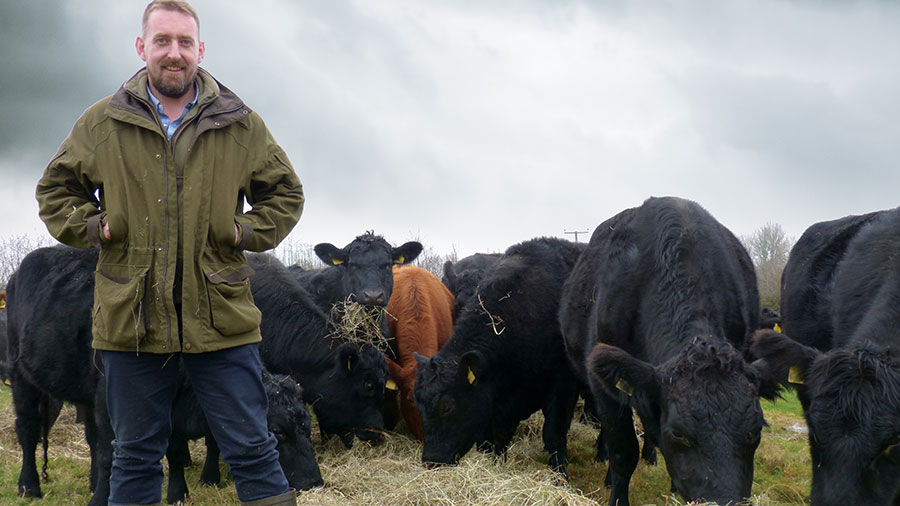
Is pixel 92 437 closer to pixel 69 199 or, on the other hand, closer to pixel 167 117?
pixel 69 199

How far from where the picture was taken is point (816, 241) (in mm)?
7152

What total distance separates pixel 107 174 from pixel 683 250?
3.88 metres

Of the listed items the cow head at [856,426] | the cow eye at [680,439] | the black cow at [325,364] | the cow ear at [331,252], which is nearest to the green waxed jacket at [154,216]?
the cow eye at [680,439]

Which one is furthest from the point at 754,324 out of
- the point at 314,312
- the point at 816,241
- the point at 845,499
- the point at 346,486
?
the point at 314,312

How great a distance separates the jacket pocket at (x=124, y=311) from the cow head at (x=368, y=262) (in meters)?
4.56

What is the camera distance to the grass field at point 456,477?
531 centimetres

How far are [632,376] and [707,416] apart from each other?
564mm

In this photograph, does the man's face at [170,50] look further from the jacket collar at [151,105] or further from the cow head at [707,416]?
the cow head at [707,416]

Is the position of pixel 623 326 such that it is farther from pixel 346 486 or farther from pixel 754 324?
pixel 346 486

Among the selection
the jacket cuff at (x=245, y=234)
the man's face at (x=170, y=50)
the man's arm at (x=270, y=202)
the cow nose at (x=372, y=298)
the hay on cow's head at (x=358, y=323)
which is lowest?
the hay on cow's head at (x=358, y=323)

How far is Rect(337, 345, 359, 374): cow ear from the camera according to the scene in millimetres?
7008

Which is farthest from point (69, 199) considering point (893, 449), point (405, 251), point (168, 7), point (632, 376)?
point (405, 251)

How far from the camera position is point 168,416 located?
3.54 meters

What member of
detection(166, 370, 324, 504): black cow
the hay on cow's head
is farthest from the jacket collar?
the hay on cow's head
